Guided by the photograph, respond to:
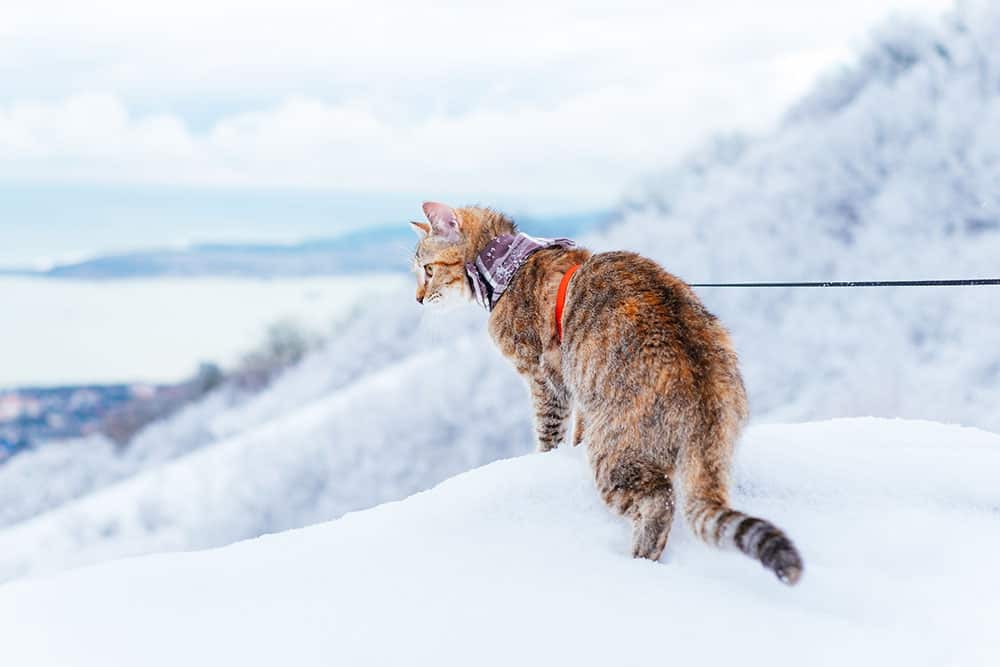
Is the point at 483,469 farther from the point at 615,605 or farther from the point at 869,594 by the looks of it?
the point at 869,594

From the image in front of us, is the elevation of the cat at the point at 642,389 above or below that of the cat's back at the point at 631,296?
below

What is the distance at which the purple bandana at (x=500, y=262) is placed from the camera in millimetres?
4941

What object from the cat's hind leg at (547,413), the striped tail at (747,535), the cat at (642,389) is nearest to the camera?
the striped tail at (747,535)

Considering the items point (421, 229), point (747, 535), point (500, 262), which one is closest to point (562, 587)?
point (747, 535)

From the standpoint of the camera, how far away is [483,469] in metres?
4.54

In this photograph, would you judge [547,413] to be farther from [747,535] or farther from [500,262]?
[747,535]

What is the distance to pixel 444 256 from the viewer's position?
17.1ft

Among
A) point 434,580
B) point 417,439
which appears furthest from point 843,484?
point 417,439

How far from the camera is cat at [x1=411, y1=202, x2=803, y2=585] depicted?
137 inches

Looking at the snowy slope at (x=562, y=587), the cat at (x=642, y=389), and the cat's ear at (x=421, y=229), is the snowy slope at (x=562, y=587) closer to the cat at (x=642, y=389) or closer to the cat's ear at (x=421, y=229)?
the cat at (x=642, y=389)

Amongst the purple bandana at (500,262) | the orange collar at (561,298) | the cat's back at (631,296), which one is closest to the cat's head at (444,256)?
the purple bandana at (500,262)

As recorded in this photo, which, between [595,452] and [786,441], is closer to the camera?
[595,452]

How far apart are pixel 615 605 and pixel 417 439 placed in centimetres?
1309

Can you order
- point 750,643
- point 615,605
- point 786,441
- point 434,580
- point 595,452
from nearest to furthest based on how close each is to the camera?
point 750,643 → point 615,605 → point 434,580 → point 595,452 → point 786,441
